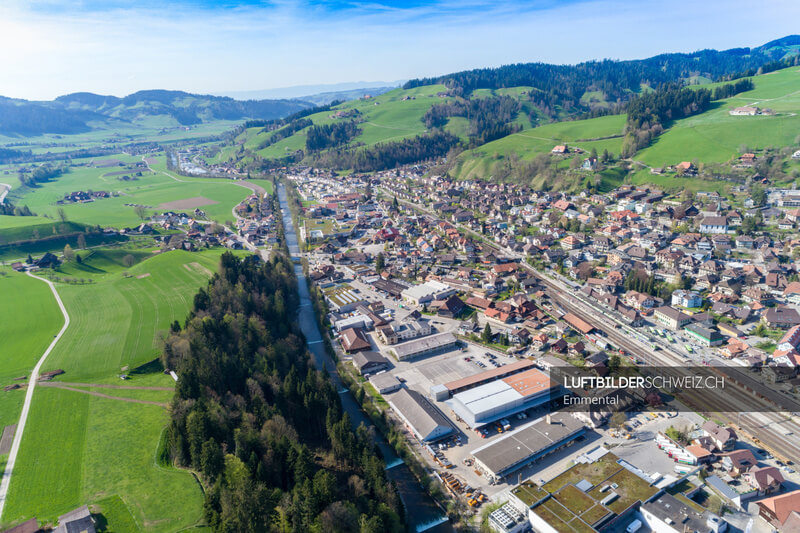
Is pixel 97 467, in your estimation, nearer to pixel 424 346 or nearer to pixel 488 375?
pixel 424 346

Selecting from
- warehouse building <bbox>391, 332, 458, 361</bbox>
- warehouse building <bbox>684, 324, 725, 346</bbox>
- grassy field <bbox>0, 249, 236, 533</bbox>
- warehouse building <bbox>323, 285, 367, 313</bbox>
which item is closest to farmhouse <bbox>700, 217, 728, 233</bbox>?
warehouse building <bbox>684, 324, 725, 346</bbox>

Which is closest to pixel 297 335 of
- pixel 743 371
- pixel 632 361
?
pixel 632 361

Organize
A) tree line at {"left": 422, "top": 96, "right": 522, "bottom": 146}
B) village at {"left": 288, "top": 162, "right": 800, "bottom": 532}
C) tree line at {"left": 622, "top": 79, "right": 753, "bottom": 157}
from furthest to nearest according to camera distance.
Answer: tree line at {"left": 422, "top": 96, "right": 522, "bottom": 146}
tree line at {"left": 622, "top": 79, "right": 753, "bottom": 157}
village at {"left": 288, "top": 162, "right": 800, "bottom": 532}

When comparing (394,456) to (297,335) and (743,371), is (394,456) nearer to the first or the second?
(297,335)

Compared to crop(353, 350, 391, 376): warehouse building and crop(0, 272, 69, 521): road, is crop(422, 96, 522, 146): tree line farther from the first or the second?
crop(0, 272, 69, 521): road

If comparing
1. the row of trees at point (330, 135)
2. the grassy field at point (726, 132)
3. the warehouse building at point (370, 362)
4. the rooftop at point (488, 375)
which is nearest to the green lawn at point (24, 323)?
the warehouse building at point (370, 362)

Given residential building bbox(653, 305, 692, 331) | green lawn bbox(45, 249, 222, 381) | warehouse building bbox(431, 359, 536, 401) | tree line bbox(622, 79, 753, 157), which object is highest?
tree line bbox(622, 79, 753, 157)

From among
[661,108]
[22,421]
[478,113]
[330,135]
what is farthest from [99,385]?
[478,113]
